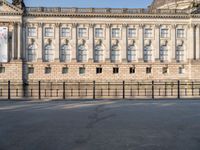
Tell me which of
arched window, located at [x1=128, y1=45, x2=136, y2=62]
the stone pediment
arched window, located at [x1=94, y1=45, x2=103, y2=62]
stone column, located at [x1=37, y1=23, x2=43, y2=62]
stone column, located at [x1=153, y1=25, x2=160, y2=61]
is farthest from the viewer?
arched window, located at [x1=128, y1=45, x2=136, y2=62]

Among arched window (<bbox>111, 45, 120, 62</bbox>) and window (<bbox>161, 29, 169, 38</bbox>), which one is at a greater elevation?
window (<bbox>161, 29, 169, 38</bbox>)

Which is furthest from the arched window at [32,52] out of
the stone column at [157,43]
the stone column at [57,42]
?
the stone column at [157,43]

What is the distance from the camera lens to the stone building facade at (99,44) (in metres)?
62.2

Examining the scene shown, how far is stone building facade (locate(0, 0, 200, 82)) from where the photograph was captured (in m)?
62.2

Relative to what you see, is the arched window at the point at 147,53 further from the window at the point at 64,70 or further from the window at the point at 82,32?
the window at the point at 64,70

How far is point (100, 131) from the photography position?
9984 mm

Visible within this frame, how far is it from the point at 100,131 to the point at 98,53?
5486cm

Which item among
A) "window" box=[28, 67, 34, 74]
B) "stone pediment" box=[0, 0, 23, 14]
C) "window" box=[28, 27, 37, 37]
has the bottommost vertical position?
"window" box=[28, 67, 34, 74]

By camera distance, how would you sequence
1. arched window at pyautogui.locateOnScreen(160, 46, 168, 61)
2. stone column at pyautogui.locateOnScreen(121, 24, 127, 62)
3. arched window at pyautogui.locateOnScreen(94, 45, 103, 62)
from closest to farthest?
stone column at pyautogui.locateOnScreen(121, 24, 127, 62), arched window at pyautogui.locateOnScreen(94, 45, 103, 62), arched window at pyautogui.locateOnScreen(160, 46, 168, 61)

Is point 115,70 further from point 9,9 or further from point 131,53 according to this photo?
point 9,9

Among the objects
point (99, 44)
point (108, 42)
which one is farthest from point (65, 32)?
point (108, 42)

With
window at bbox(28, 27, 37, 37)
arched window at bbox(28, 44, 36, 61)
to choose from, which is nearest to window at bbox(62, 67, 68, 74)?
arched window at bbox(28, 44, 36, 61)

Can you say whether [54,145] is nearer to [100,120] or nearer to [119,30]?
[100,120]

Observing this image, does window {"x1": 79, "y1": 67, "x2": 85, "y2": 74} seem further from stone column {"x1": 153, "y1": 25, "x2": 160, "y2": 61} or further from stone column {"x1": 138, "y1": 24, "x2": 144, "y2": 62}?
stone column {"x1": 153, "y1": 25, "x2": 160, "y2": 61}
